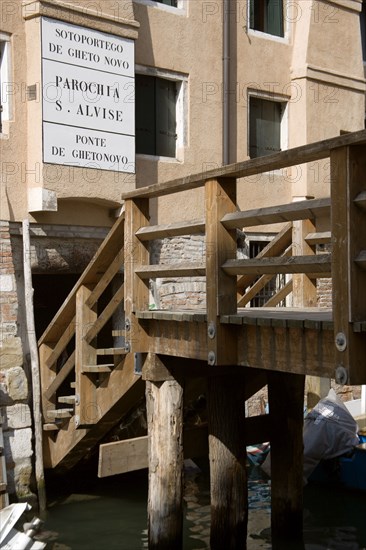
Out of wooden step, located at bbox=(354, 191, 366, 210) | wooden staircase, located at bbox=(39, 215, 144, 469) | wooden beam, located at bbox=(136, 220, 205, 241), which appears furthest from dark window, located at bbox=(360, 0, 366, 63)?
wooden step, located at bbox=(354, 191, 366, 210)

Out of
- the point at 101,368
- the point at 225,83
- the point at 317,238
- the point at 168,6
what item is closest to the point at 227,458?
the point at 101,368

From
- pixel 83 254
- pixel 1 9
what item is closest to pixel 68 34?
pixel 1 9

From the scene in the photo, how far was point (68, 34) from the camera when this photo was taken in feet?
32.9

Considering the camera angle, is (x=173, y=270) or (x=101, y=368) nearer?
(x=173, y=270)

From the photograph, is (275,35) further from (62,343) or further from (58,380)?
(58,380)

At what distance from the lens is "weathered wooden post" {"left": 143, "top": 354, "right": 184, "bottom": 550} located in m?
7.45

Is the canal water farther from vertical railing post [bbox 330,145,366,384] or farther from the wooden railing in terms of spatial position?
vertical railing post [bbox 330,145,366,384]

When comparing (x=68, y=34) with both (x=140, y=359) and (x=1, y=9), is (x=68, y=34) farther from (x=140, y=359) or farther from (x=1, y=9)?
(x=140, y=359)

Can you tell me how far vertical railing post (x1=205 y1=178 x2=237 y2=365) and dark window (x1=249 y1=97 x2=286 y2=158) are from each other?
654 centimetres

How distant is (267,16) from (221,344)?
7922mm

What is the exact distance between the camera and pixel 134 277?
25.1 feet

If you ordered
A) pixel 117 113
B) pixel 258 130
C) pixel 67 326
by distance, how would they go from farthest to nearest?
pixel 258 130, pixel 117 113, pixel 67 326

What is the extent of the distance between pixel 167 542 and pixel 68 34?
18.1 feet

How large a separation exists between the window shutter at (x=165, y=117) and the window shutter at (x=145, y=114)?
87mm
